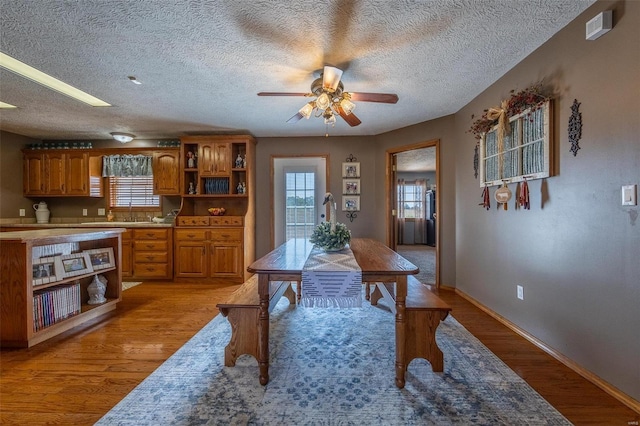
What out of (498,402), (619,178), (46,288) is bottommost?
(498,402)

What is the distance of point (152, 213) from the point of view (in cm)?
479

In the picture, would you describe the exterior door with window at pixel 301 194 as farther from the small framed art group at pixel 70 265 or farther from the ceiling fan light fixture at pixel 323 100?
the ceiling fan light fixture at pixel 323 100

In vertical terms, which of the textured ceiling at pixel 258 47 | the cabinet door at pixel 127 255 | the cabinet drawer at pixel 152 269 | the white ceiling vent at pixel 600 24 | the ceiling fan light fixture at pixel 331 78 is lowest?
the cabinet drawer at pixel 152 269

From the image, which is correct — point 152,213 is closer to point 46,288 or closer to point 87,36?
point 46,288

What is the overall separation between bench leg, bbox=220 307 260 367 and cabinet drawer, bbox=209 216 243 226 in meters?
2.45

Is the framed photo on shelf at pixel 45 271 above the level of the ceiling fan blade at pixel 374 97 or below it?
below

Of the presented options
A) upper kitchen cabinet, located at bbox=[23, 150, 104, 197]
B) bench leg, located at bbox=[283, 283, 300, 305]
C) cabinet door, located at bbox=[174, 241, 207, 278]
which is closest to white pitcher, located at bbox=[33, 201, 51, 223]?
upper kitchen cabinet, located at bbox=[23, 150, 104, 197]

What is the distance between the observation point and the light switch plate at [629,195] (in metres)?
1.49

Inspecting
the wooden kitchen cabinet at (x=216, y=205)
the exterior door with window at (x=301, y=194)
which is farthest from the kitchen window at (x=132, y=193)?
the exterior door with window at (x=301, y=194)

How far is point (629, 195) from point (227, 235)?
407 cm

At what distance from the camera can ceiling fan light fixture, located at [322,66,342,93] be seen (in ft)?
6.70

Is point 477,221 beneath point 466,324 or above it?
above

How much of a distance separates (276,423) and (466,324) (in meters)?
1.97

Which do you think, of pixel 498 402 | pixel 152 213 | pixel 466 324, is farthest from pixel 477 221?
pixel 152 213
